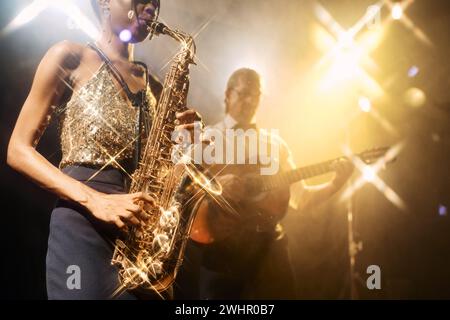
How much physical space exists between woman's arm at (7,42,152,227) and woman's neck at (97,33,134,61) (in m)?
0.40

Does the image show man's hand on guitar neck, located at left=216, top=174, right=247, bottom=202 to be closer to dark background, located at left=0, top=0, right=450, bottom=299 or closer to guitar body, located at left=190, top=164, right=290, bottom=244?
guitar body, located at left=190, top=164, right=290, bottom=244

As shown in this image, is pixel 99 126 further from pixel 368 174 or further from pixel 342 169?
pixel 368 174

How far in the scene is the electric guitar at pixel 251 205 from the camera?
4.44m

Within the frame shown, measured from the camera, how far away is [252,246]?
4.39 m

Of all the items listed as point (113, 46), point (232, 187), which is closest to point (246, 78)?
point (232, 187)

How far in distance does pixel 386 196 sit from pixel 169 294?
4.65m

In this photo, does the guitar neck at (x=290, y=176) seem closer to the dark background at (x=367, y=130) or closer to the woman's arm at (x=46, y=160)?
the dark background at (x=367, y=130)

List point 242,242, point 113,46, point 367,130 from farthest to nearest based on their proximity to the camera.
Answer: point 367,130 < point 242,242 < point 113,46

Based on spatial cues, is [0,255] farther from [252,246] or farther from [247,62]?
[247,62]

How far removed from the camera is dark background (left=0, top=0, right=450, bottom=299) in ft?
18.6

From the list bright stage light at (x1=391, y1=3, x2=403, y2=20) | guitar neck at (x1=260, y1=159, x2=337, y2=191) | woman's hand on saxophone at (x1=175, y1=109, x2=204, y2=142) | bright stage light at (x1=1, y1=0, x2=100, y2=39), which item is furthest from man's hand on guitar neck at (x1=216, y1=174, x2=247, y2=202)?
bright stage light at (x1=391, y1=3, x2=403, y2=20)

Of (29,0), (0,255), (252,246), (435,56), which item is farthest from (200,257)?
(435,56)

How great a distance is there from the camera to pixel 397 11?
6.09m

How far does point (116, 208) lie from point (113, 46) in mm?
1119
